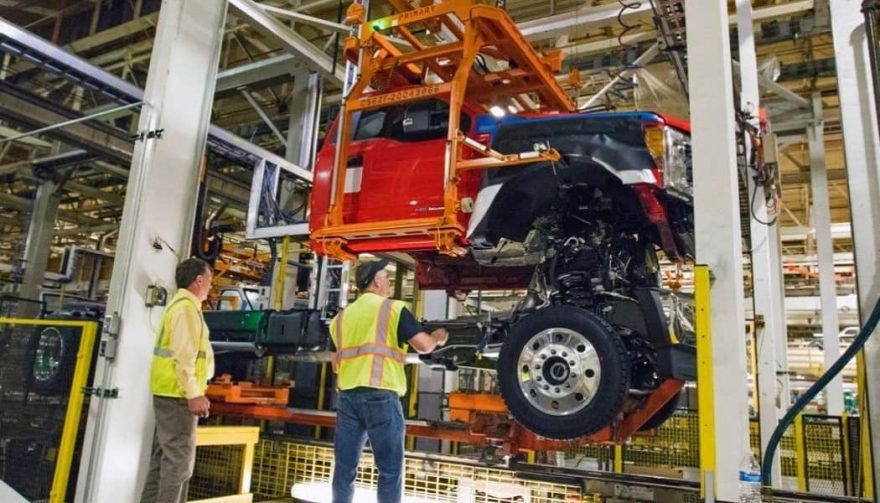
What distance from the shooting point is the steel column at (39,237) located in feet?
32.9

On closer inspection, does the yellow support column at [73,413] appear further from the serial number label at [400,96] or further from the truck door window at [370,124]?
the serial number label at [400,96]

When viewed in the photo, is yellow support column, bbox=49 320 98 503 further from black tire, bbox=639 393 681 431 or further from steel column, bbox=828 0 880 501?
steel column, bbox=828 0 880 501

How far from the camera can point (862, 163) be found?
330cm

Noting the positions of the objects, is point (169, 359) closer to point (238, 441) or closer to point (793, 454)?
point (238, 441)

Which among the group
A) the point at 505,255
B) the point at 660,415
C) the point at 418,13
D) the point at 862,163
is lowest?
the point at 660,415

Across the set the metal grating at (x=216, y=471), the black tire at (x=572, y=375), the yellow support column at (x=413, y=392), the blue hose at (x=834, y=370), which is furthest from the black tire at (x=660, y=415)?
the yellow support column at (x=413, y=392)

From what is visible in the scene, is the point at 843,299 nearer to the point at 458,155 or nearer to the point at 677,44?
the point at 677,44

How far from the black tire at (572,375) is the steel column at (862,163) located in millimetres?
1104

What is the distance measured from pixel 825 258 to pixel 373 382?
7205mm

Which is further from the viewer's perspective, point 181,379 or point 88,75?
point 88,75

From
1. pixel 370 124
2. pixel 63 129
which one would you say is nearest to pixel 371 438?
pixel 370 124

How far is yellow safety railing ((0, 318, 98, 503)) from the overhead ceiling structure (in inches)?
108

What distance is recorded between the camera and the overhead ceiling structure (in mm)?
6762

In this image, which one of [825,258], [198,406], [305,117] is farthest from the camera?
[825,258]
